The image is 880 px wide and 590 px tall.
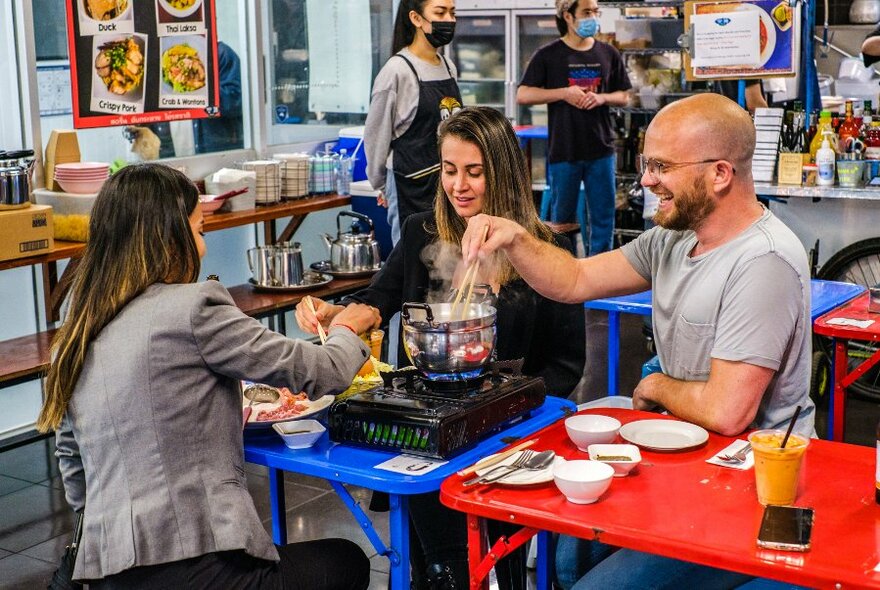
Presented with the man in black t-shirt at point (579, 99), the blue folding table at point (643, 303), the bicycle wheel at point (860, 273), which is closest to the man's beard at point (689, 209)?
the blue folding table at point (643, 303)

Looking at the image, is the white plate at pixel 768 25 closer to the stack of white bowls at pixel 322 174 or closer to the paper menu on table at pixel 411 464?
the stack of white bowls at pixel 322 174

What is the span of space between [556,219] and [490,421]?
5.40 meters

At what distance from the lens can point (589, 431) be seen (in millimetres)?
2512

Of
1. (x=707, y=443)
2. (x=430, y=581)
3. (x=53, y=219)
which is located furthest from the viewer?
(x=53, y=219)

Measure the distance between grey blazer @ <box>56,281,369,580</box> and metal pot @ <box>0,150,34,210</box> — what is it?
277 centimetres

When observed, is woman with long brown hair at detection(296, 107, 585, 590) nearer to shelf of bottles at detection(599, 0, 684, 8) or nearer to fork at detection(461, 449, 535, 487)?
fork at detection(461, 449, 535, 487)

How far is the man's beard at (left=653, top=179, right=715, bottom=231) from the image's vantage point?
2.72m

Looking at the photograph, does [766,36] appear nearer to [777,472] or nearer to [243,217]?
[243,217]

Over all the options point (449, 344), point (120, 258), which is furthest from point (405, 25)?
point (120, 258)

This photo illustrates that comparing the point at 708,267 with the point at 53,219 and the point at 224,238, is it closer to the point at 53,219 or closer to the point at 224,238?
the point at 53,219

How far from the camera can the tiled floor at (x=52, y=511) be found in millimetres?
4164

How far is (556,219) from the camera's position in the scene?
7945mm

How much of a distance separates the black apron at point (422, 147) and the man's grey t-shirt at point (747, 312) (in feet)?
10.8

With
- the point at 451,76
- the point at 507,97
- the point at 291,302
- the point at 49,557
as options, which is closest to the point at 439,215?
the point at 49,557
